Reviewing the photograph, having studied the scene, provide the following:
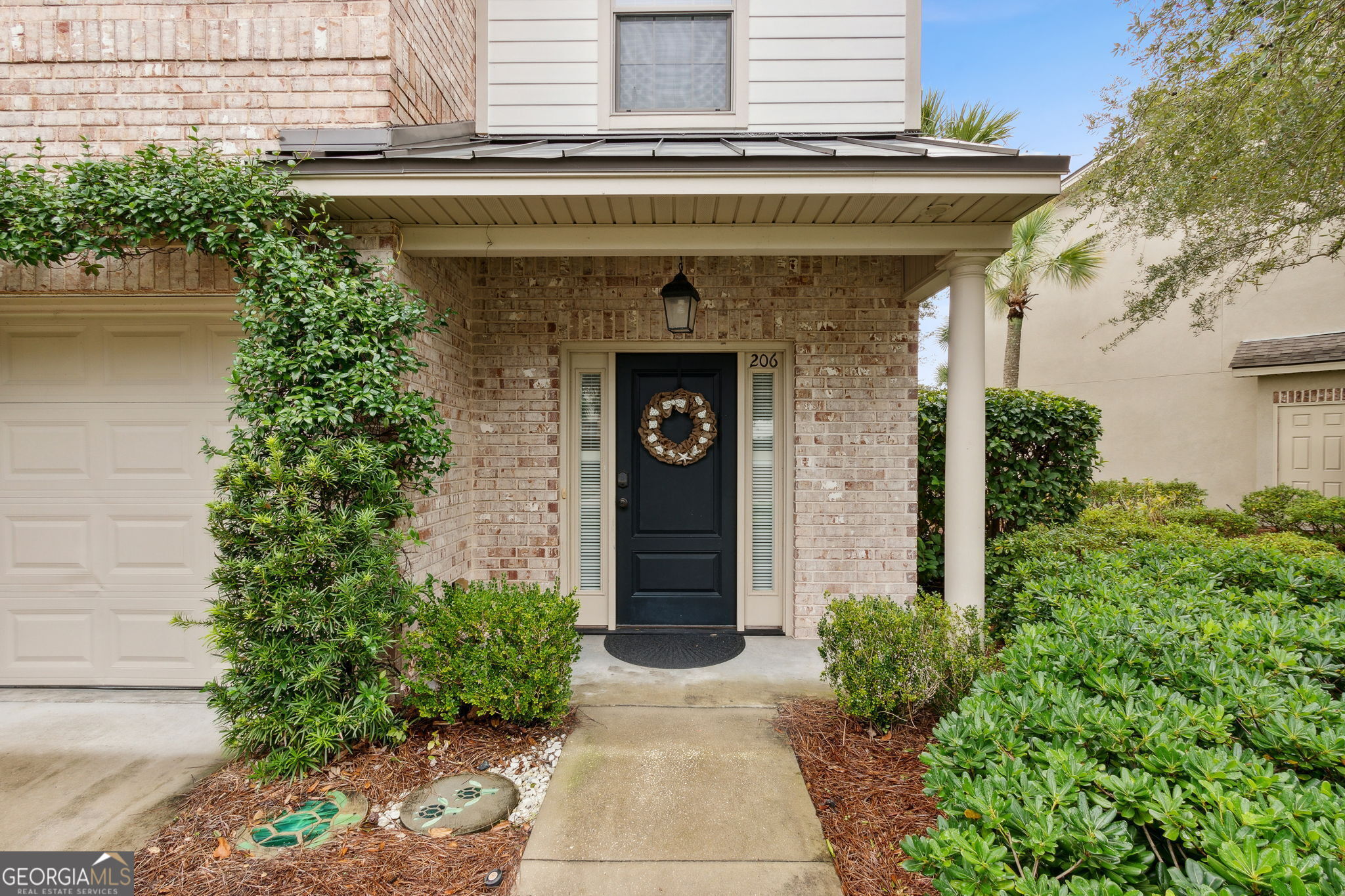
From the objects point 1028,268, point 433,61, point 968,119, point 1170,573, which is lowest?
point 1170,573

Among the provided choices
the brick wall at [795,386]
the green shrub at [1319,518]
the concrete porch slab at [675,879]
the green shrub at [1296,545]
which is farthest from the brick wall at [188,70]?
the green shrub at [1319,518]

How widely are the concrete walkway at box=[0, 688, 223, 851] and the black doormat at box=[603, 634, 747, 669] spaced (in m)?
2.26

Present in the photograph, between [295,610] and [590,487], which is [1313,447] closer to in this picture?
[590,487]

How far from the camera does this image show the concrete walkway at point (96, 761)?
7.39 feet

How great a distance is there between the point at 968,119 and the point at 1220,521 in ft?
18.9

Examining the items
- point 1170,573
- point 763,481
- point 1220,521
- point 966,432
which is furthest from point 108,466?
point 1220,521

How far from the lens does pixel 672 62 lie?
4227 mm

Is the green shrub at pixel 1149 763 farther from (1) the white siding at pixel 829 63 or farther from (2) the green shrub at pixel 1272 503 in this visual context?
(2) the green shrub at pixel 1272 503

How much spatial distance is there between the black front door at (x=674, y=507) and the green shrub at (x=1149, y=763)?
101 inches

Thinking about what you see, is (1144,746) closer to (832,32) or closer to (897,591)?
(897,591)

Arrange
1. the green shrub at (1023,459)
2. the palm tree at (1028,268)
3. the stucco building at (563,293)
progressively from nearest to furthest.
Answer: the stucco building at (563,293) < the green shrub at (1023,459) < the palm tree at (1028,268)

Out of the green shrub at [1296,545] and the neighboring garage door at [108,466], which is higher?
the neighboring garage door at [108,466]

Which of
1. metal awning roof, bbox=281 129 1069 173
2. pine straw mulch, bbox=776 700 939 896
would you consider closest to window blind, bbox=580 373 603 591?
metal awning roof, bbox=281 129 1069 173

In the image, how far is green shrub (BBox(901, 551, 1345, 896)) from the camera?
1.13 m
